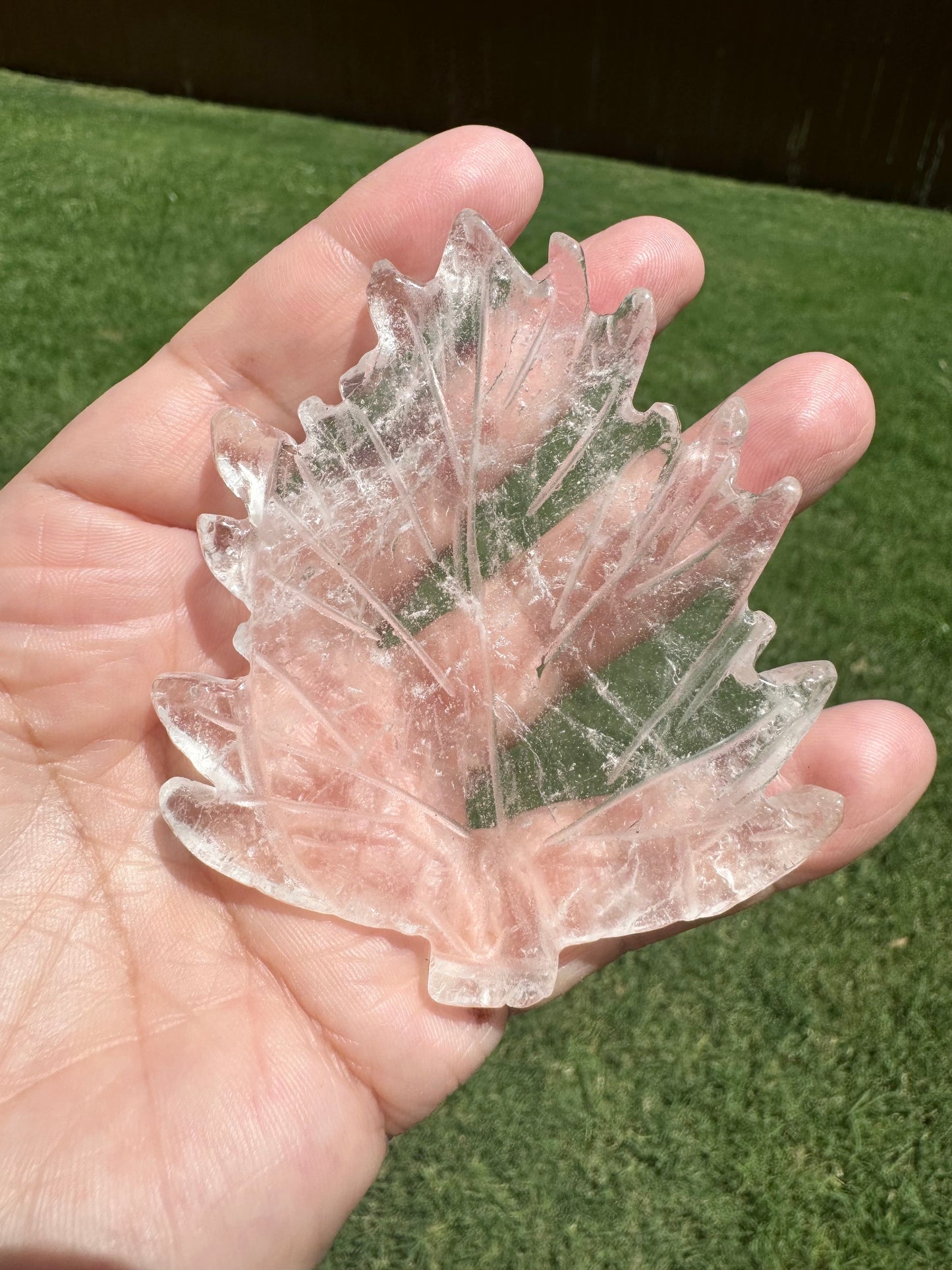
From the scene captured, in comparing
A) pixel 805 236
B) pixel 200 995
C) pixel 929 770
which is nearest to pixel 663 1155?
pixel 929 770

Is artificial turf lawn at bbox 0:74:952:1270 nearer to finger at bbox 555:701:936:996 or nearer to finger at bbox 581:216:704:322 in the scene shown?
finger at bbox 555:701:936:996

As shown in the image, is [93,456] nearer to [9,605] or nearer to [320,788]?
[9,605]

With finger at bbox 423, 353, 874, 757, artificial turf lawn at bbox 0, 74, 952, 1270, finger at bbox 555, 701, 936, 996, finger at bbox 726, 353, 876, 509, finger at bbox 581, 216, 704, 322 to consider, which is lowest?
artificial turf lawn at bbox 0, 74, 952, 1270

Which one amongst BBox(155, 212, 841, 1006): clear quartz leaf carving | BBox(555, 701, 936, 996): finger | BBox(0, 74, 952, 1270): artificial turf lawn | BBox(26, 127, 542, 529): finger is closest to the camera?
BBox(155, 212, 841, 1006): clear quartz leaf carving

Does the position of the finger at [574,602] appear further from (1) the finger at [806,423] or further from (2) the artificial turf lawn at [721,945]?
(2) the artificial turf lawn at [721,945]

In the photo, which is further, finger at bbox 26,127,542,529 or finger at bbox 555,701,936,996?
finger at bbox 26,127,542,529

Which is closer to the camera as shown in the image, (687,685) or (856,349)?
(687,685)


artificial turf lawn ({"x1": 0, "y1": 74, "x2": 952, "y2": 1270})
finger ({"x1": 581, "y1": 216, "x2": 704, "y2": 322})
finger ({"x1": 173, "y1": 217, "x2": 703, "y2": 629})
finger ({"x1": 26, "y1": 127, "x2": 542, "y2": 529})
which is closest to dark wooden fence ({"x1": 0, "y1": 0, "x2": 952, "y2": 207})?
artificial turf lawn ({"x1": 0, "y1": 74, "x2": 952, "y2": 1270})
